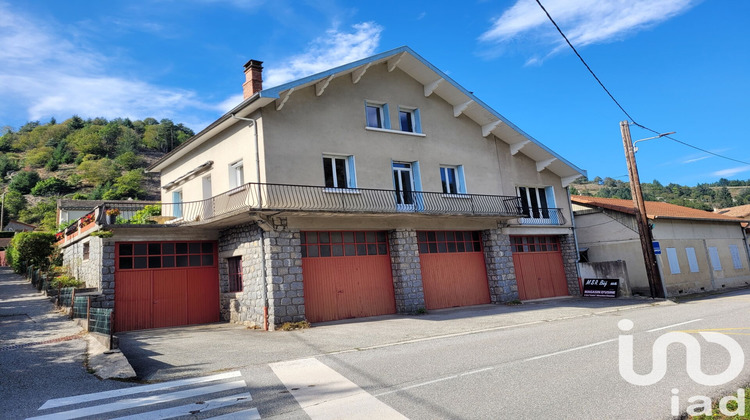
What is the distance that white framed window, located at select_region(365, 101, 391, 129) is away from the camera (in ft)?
50.5

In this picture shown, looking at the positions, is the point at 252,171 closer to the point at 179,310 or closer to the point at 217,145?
the point at 217,145

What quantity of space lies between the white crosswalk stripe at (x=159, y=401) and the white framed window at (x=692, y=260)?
2243 centimetres

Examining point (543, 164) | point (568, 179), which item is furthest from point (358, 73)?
point (568, 179)

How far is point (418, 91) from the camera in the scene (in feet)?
54.8

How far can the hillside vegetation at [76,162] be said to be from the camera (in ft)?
195

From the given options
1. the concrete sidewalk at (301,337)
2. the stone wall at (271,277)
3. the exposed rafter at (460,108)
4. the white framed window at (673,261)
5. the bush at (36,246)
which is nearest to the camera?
the concrete sidewalk at (301,337)

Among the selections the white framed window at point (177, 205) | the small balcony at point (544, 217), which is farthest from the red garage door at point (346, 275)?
the small balcony at point (544, 217)

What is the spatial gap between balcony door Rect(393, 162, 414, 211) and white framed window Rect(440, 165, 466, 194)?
1.49 meters

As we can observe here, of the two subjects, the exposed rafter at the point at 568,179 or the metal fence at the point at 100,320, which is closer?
the metal fence at the point at 100,320

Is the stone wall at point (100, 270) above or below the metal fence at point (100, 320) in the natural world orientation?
above

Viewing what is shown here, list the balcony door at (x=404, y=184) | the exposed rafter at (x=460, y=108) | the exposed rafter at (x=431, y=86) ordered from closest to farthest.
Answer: the balcony door at (x=404, y=184) → the exposed rafter at (x=431, y=86) → the exposed rafter at (x=460, y=108)

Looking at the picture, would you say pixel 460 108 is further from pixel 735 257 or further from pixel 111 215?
pixel 735 257

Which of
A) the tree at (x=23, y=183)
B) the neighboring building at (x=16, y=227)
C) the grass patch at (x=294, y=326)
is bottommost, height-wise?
the grass patch at (x=294, y=326)

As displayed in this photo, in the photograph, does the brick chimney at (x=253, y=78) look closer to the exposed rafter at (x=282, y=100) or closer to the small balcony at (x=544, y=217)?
the exposed rafter at (x=282, y=100)
